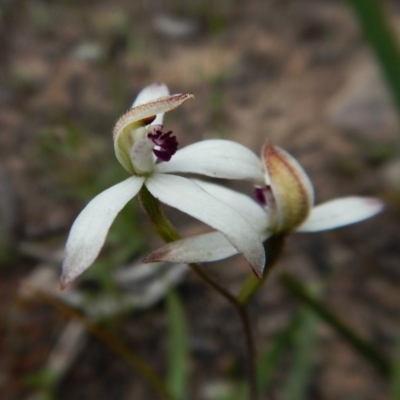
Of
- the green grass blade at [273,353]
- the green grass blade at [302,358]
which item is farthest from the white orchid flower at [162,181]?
the green grass blade at [302,358]

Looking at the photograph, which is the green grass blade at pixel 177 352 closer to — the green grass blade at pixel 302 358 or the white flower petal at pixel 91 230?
the green grass blade at pixel 302 358

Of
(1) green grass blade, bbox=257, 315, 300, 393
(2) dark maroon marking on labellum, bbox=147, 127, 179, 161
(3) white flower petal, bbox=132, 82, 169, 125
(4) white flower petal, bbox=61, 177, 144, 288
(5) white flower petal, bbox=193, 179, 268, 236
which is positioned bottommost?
(1) green grass blade, bbox=257, 315, 300, 393

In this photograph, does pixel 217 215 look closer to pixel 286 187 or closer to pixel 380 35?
pixel 286 187

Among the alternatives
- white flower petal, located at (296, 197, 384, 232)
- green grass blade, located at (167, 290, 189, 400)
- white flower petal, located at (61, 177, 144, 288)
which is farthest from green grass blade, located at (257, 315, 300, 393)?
white flower petal, located at (61, 177, 144, 288)

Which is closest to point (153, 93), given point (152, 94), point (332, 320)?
Result: point (152, 94)

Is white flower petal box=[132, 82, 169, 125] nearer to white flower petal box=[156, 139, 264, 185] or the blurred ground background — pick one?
white flower petal box=[156, 139, 264, 185]

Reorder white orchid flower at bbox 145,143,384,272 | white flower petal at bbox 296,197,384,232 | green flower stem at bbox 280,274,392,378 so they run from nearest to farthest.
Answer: white orchid flower at bbox 145,143,384,272
white flower petal at bbox 296,197,384,232
green flower stem at bbox 280,274,392,378

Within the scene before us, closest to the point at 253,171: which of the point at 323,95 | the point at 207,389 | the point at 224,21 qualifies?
the point at 207,389
